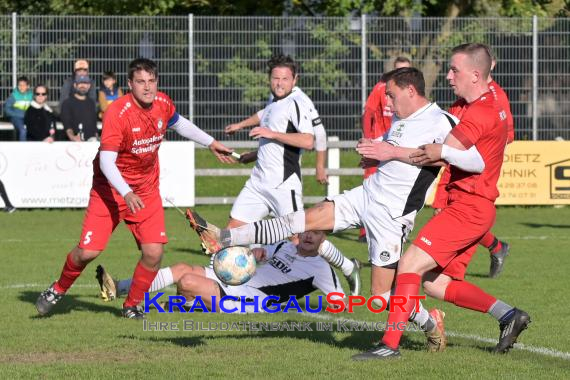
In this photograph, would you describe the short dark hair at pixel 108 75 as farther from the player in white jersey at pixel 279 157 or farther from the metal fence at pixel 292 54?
the player in white jersey at pixel 279 157

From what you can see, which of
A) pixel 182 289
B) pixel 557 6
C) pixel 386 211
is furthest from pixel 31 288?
pixel 557 6

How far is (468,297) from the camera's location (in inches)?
334

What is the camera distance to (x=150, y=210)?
10289 mm

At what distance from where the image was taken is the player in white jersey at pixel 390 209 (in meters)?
8.38

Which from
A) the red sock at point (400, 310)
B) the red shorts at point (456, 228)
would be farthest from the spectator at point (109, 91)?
the red sock at point (400, 310)

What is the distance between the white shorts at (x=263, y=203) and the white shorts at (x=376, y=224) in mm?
3551

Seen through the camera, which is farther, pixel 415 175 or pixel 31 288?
pixel 31 288

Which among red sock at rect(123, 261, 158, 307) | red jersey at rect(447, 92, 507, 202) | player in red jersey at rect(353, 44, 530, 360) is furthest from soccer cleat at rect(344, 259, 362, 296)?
red jersey at rect(447, 92, 507, 202)

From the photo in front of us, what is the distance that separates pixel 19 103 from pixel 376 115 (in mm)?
9056

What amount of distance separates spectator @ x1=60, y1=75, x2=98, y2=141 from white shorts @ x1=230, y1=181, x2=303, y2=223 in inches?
388

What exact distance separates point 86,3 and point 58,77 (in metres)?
10.1

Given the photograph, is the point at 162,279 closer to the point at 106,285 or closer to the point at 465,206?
the point at 106,285

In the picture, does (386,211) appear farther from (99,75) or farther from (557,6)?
(557,6)

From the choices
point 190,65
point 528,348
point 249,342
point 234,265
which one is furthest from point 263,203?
point 190,65
